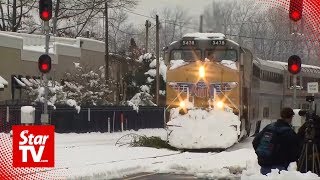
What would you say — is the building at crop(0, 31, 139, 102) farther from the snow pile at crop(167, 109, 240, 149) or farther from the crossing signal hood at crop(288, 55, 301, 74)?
the crossing signal hood at crop(288, 55, 301, 74)

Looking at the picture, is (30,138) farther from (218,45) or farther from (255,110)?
(255,110)

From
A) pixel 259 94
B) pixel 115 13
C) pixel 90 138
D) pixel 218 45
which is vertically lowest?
pixel 90 138

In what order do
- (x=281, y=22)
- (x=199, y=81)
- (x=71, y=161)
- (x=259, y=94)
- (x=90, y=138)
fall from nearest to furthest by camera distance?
(x=281, y=22)
(x=71, y=161)
(x=199, y=81)
(x=259, y=94)
(x=90, y=138)

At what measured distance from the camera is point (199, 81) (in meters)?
23.6

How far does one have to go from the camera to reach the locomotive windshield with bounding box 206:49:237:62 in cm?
2375

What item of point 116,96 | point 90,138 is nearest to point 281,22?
point 90,138

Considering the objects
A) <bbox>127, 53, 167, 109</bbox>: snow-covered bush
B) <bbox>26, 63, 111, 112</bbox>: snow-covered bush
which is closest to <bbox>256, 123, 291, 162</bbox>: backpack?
<bbox>26, 63, 111, 112</bbox>: snow-covered bush

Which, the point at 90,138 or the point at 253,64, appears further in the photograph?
the point at 90,138

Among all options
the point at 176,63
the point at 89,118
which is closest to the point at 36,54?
the point at 89,118

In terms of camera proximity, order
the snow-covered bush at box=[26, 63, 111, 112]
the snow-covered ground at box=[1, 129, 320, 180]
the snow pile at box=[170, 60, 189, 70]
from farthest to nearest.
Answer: the snow-covered bush at box=[26, 63, 111, 112]
the snow pile at box=[170, 60, 189, 70]
the snow-covered ground at box=[1, 129, 320, 180]

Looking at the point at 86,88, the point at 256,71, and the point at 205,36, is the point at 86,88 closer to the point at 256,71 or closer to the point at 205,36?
the point at 256,71

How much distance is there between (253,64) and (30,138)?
14.8 metres

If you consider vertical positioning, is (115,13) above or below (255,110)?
above

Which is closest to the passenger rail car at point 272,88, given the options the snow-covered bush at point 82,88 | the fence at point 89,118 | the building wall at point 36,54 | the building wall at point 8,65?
the fence at point 89,118
